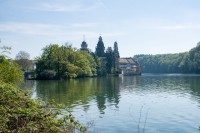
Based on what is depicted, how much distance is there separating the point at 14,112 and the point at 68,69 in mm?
79933

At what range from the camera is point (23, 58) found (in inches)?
5182

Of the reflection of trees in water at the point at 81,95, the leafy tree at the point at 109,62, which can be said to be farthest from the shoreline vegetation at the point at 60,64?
the reflection of trees in water at the point at 81,95

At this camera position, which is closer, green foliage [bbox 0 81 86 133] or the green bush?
green foliage [bbox 0 81 86 133]

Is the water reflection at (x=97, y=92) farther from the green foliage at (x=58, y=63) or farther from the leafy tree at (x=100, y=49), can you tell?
the leafy tree at (x=100, y=49)

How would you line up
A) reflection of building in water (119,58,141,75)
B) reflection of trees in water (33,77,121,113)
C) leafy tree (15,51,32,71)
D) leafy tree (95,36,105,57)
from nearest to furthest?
reflection of trees in water (33,77,121,113), leafy tree (15,51,32,71), leafy tree (95,36,105,57), reflection of building in water (119,58,141,75)

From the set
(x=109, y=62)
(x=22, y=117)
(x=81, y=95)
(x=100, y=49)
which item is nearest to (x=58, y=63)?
(x=109, y=62)

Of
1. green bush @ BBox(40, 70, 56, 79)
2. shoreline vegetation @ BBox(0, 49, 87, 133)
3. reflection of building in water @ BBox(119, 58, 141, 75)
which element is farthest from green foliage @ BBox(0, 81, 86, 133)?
reflection of building in water @ BBox(119, 58, 141, 75)

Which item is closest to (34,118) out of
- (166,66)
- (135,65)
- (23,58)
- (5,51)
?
(5,51)

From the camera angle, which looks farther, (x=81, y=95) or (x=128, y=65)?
(x=128, y=65)

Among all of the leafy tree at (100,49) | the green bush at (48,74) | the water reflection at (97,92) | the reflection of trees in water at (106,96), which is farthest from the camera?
the leafy tree at (100,49)

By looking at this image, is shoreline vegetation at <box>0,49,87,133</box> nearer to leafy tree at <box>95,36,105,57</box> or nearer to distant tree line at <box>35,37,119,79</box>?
distant tree line at <box>35,37,119,79</box>

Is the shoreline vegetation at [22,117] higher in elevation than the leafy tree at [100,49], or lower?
lower

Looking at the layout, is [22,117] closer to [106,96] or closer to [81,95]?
[106,96]

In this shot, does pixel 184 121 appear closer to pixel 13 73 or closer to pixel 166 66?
pixel 13 73
